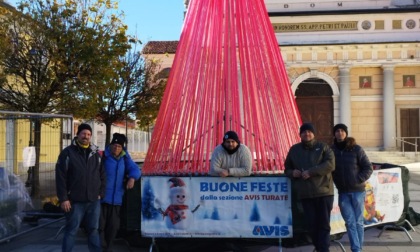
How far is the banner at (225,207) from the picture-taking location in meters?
6.67

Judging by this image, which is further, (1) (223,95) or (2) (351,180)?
(1) (223,95)

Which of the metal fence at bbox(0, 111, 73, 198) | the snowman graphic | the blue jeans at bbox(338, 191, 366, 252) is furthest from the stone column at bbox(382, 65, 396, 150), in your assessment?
the snowman graphic

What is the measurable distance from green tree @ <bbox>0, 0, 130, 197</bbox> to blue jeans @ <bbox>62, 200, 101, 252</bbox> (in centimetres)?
768

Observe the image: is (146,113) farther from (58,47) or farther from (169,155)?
(169,155)

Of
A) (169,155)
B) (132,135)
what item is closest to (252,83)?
(169,155)

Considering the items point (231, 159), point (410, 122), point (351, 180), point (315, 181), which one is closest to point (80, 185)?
point (231, 159)

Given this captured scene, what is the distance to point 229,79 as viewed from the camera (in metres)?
8.22

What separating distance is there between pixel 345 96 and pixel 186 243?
2318 centimetres

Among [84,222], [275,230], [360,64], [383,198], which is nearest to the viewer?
[84,222]

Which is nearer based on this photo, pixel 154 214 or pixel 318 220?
pixel 318 220

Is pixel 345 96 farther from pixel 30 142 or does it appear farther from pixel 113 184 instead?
pixel 113 184

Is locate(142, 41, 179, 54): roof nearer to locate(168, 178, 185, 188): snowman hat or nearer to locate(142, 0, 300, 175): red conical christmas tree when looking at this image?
locate(142, 0, 300, 175): red conical christmas tree

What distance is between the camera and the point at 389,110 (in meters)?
28.0

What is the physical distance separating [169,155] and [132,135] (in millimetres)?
28638
